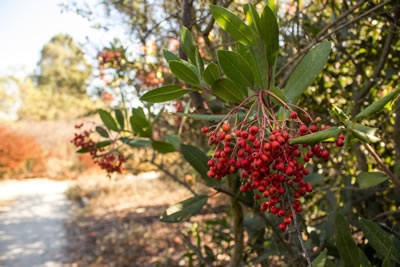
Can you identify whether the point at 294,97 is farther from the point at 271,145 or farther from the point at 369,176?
the point at 369,176

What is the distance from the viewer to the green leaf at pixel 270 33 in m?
0.66

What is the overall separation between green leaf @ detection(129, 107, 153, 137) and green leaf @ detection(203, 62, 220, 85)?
21.7 inches

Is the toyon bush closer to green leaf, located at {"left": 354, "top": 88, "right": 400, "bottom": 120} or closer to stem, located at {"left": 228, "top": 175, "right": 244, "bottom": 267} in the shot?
green leaf, located at {"left": 354, "top": 88, "right": 400, "bottom": 120}

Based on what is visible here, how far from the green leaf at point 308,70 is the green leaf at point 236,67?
0.11 meters

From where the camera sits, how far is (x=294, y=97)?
79cm

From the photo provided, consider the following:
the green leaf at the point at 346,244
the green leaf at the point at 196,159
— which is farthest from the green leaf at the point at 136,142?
the green leaf at the point at 346,244

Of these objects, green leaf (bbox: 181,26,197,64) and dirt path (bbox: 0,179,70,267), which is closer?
green leaf (bbox: 181,26,197,64)

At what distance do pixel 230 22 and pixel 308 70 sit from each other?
21 cm

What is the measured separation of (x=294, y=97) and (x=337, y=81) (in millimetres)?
1301

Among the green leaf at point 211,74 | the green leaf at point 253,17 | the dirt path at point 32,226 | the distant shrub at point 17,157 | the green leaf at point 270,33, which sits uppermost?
the green leaf at point 253,17

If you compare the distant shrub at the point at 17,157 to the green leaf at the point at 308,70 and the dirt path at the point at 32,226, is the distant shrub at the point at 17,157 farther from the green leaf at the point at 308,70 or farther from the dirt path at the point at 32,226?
the green leaf at the point at 308,70

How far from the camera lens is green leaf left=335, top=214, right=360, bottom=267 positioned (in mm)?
863

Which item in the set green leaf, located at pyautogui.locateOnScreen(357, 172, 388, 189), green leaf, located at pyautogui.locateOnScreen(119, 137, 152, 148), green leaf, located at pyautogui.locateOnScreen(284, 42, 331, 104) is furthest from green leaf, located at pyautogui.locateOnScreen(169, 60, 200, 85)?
green leaf, located at pyautogui.locateOnScreen(119, 137, 152, 148)

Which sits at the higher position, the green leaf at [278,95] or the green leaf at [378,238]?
the green leaf at [278,95]
